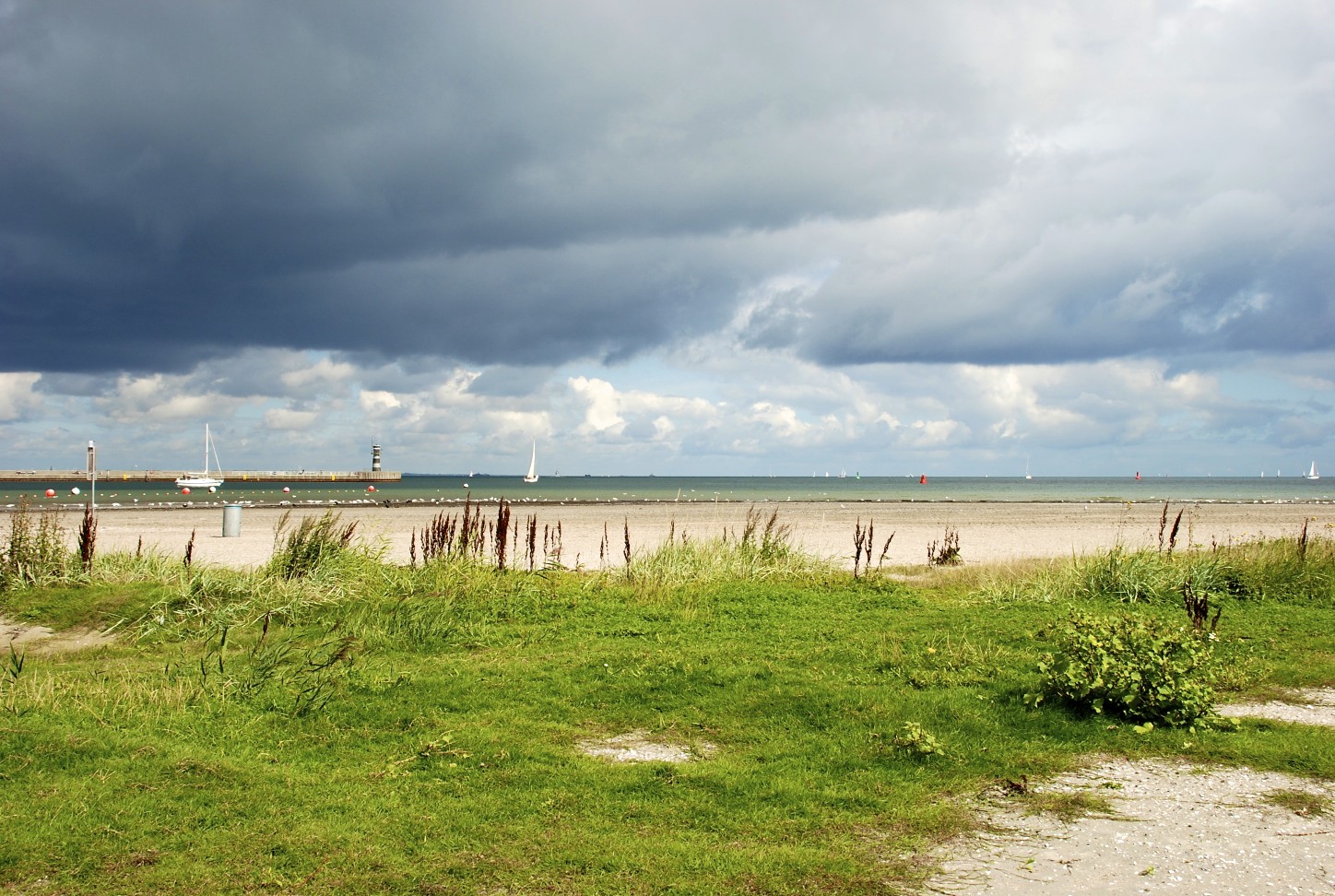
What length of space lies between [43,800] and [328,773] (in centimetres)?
160

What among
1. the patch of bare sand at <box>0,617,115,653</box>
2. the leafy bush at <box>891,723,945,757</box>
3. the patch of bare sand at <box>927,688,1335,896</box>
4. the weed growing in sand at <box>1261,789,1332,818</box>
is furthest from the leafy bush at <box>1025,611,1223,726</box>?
the patch of bare sand at <box>0,617,115,653</box>

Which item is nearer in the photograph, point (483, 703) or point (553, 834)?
point (553, 834)

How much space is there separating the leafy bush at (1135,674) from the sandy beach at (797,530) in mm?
9003

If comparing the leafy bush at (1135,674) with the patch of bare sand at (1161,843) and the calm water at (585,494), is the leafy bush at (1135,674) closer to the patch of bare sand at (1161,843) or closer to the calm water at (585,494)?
the patch of bare sand at (1161,843)

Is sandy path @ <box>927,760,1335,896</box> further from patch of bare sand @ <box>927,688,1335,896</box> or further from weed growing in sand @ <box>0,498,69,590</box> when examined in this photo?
weed growing in sand @ <box>0,498,69,590</box>

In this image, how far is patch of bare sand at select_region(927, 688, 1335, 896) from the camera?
15.0 ft

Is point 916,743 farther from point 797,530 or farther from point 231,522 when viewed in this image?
point 797,530

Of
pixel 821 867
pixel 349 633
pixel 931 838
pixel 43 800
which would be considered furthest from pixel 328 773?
pixel 349 633

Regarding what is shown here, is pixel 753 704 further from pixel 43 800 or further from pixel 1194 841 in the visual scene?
pixel 43 800

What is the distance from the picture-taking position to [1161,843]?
5062 millimetres

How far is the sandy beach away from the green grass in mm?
4915

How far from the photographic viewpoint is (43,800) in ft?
17.4

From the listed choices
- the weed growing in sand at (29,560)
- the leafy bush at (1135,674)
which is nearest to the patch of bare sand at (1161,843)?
the leafy bush at (1135,674)

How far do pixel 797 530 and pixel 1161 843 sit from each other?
94.2 ft
